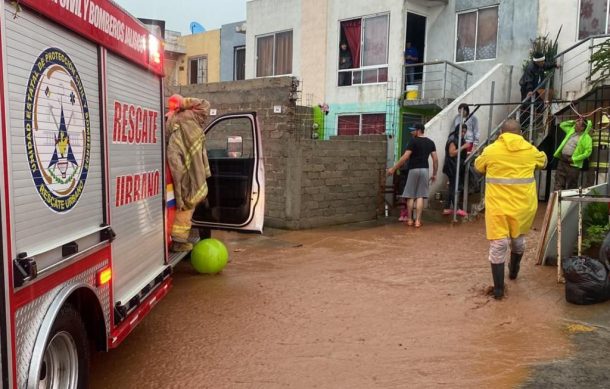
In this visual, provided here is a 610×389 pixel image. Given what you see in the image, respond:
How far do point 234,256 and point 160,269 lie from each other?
298 cm

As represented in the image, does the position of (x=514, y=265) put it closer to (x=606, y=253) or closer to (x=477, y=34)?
(x=606, y=253)

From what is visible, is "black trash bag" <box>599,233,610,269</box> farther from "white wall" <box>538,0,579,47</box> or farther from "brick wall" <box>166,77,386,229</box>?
"white wall" <box>538,0,579,47</box>

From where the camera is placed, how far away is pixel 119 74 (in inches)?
147

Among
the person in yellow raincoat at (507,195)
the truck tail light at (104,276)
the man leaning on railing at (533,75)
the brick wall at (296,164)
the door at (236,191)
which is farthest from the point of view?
the man leaning on railing at (533,75)

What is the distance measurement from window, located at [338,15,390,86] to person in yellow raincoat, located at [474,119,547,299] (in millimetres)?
10588

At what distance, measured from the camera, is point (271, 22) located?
1859 cm

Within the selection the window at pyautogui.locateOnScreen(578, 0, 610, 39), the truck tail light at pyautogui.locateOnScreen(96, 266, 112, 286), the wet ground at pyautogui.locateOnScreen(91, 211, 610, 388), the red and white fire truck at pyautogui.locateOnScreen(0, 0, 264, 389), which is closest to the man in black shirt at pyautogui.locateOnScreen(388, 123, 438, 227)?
the wet ground at pyautogui.locateOnScreen(91, 211, 610, 388)

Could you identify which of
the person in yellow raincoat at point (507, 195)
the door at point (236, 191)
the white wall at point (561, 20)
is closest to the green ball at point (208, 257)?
the door at point (236, 191)

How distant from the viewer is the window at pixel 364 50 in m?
15.8

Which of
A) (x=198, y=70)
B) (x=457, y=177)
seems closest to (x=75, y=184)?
(x=457, y=177)

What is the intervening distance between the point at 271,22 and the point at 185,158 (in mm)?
14490

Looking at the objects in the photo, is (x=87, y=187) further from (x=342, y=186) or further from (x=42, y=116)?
(x=342, y=186)

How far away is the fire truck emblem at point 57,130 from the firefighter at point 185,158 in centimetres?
191

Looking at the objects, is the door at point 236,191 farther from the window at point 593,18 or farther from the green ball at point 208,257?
the window at point 593,18
